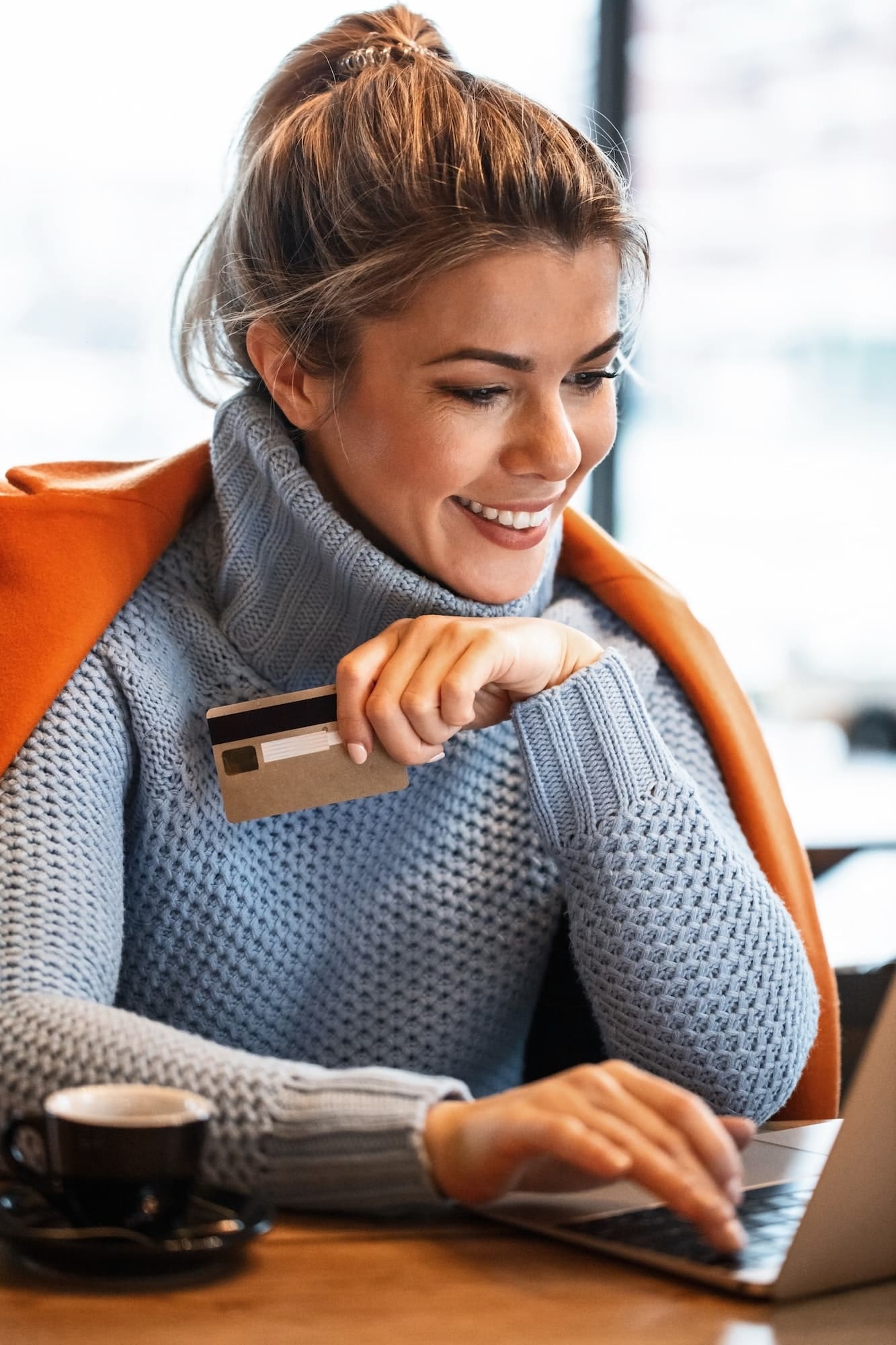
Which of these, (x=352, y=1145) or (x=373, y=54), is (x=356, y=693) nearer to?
(x=352, y=1145)

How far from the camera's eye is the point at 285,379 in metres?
1.32

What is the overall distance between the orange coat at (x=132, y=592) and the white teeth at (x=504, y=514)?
20 centimetres

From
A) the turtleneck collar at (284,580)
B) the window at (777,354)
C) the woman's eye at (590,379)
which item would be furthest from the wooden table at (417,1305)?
the window at (777,354)

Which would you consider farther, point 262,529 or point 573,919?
point 262,529

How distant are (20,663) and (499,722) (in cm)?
40

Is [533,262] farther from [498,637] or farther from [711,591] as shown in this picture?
[711,591]

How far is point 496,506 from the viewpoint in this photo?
1260mm

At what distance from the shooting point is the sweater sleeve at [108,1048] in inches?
31.8

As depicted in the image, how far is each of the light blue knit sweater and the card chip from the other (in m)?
0.12

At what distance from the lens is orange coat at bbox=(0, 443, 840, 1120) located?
1184 millimetres

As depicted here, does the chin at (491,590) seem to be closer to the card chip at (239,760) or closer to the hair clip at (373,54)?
the card chip at (239,760)

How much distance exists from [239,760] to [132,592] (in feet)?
0.78

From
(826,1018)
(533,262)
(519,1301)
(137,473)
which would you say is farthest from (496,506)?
(519,1301)
